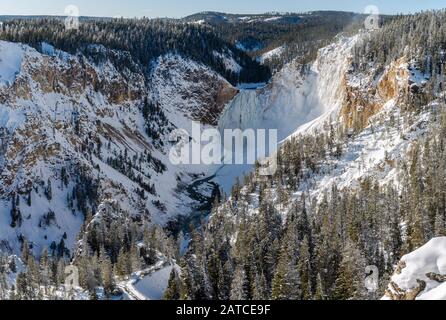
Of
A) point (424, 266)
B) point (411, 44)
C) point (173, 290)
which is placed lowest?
point (173, 290)

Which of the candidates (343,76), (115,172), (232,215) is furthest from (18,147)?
(343,76)

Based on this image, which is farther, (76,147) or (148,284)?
(76,147)

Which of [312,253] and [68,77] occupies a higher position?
[68,77]

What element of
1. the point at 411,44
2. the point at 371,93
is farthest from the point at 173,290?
the point at 411,44

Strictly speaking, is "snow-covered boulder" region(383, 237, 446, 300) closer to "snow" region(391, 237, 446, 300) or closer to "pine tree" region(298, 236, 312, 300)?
"snow" region(391, 237, 446, 300)

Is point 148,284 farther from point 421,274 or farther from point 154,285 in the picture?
point 421,274
